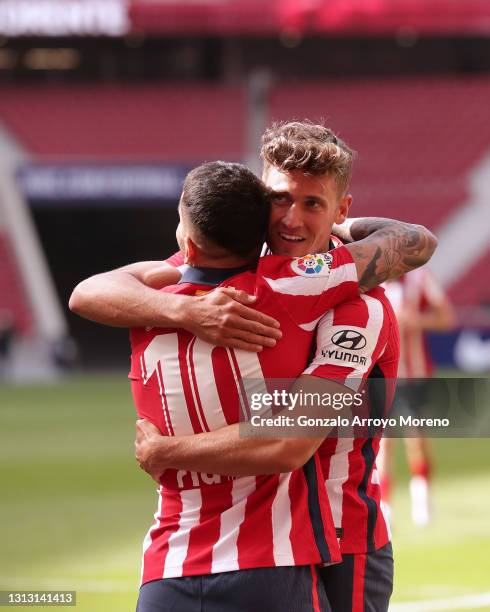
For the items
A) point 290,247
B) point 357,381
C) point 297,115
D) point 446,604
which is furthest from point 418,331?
point 297,115

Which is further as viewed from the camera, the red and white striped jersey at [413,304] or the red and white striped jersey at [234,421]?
the red and white striped jersey at [413,304]

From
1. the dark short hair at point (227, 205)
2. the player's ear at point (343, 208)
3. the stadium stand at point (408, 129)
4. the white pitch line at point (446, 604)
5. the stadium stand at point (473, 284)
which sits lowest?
the stadium stand at point (473, 284)

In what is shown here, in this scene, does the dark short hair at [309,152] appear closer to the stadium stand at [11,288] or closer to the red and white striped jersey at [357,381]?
the red and white striped jersey at [357,381]

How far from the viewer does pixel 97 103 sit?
26.8m

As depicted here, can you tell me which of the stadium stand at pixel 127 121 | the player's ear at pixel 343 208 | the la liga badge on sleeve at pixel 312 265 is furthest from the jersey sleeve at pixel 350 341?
the stadium stand at pixel 127 121

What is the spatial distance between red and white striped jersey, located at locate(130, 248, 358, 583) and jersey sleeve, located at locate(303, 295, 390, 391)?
0.04 m

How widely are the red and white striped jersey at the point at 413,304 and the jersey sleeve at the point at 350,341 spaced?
5.47 metres

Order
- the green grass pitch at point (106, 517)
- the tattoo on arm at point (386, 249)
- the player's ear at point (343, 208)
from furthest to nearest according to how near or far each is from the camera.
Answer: the green grass pitch at point (106, 517) → the player's ear at point (343, 208) → the tattoo on arm at point (386, 249)

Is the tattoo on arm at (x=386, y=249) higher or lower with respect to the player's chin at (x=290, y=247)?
lower

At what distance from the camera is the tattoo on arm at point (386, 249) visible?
9.68ft

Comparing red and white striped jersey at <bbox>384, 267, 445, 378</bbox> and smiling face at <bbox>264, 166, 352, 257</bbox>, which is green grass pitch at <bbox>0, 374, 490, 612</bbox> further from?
Result: smiling face at <bbox>264, 166, 352, 257</bbox>

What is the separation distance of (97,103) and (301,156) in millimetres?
24472

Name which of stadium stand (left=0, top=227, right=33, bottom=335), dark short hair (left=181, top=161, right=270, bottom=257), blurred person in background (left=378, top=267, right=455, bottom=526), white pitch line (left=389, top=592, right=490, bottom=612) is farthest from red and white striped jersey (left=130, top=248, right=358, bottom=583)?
stadium stand (left=0, top=227, right=33, bottom=335)

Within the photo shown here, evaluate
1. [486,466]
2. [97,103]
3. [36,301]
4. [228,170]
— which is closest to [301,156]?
[228,170]
